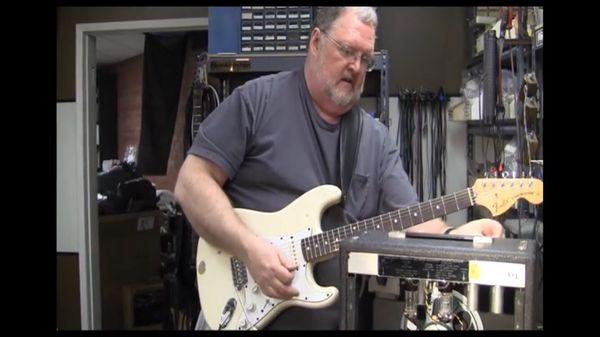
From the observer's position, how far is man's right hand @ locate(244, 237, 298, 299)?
1202mm

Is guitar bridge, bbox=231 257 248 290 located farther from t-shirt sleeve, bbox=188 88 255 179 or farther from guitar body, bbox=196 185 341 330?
t-shirt sleeve, bbox=188 88 255 179

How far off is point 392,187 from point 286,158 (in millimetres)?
302

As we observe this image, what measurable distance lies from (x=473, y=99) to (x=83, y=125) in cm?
194

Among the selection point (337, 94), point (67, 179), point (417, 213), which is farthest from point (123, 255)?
point (417, 213)

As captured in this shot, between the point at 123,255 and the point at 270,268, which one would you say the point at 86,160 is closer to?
the point at 123,255

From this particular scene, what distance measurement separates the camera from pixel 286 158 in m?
1.35

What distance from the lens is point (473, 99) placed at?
2070 mm

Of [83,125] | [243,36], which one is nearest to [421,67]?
[243,36]

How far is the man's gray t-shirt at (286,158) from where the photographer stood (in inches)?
52.7

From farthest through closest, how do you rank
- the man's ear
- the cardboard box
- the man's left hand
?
the cardboard box
the man's ear
the man's left hand

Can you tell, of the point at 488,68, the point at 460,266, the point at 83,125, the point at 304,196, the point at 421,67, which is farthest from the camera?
the point at 83,125

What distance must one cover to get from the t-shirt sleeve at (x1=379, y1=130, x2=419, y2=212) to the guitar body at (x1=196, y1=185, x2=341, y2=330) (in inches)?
6.1

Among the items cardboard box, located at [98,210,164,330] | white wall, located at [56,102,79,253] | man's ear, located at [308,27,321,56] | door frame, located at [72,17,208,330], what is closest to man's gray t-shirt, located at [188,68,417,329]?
man's ear, located at [308,27,321,56]
